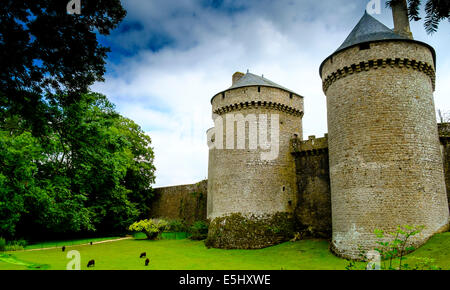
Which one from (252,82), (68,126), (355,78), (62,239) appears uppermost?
(252,82)

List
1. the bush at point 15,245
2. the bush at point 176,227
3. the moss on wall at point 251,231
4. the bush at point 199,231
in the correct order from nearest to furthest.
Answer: the moss on wall at point 251,231, the bush at point 15,245, the bush at point 199,231, the bush at point 176,227

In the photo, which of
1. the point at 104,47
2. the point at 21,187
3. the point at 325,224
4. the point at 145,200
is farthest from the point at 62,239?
the point at 104,47

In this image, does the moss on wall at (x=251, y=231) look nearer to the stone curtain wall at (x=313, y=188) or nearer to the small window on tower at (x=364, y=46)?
the stone curtain wall at (x=313, y=188)

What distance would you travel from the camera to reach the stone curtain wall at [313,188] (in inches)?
661

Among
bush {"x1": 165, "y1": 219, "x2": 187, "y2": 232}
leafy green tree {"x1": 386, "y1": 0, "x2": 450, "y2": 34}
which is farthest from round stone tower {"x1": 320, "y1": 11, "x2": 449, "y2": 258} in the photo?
bush {"x1": 165, "y1": 219, "x2": 187, "y2": 232}

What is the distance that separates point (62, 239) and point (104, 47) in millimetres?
24175

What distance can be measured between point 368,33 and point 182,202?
1991 centimetres

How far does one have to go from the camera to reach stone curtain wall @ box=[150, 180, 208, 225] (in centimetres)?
2600

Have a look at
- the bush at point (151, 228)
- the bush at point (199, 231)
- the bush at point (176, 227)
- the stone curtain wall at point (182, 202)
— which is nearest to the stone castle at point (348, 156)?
the bush at point (199, 231)

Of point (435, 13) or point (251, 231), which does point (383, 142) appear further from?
point (435, 13)

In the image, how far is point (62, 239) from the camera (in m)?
25.0

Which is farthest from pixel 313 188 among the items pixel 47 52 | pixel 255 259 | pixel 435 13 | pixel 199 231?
pixel 47 52

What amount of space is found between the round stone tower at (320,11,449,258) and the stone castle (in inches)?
1.5
